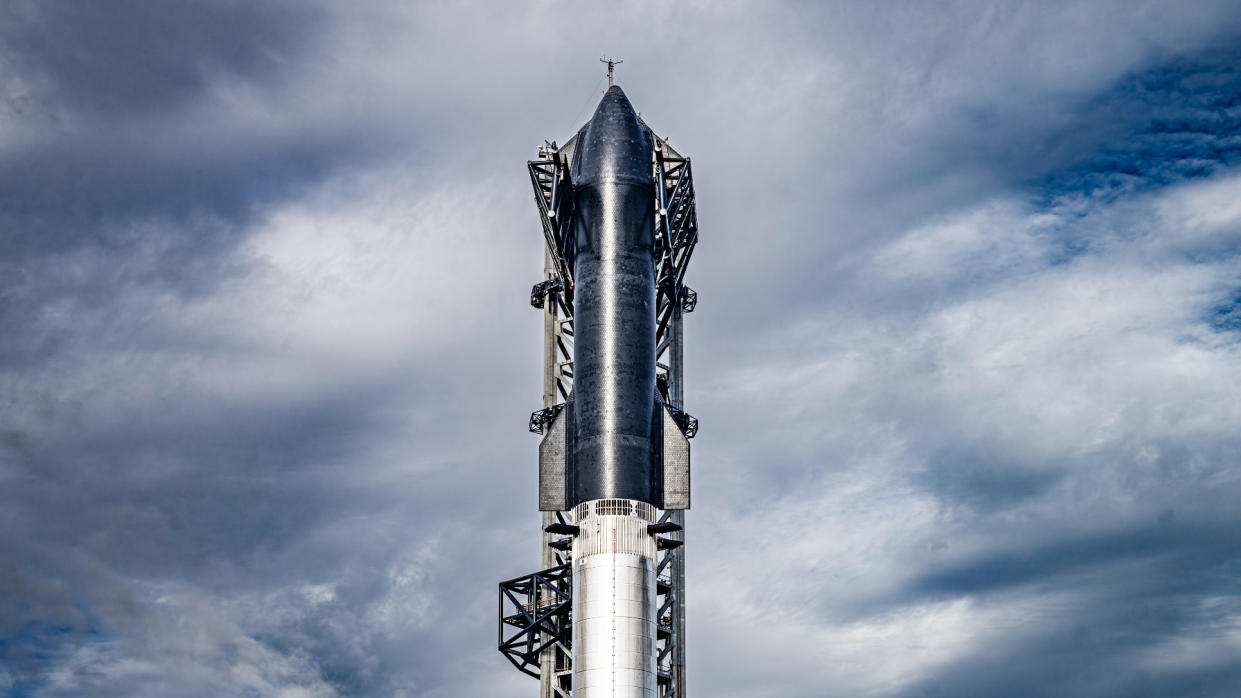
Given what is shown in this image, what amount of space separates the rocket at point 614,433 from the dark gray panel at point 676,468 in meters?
0.05

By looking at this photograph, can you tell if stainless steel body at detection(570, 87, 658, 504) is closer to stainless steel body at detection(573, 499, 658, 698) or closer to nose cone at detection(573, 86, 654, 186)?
nose cone at detection(573, 86, 654, 186)

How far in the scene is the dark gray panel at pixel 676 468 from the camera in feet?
217

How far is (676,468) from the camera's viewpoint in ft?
218

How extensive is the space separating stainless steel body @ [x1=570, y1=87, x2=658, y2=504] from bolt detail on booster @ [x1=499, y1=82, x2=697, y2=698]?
67mm

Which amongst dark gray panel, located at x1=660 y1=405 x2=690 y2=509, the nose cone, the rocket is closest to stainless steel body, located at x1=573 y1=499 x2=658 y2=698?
the rocket

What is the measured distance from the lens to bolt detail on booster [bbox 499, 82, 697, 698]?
202 feet

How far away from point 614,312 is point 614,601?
13.8 m

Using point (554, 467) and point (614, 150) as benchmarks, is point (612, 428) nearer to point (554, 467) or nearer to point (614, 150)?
point (554, 467)

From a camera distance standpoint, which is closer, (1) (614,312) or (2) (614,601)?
(2) (614,601)

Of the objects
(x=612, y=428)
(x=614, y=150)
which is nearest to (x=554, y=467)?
(x=612, y=428)

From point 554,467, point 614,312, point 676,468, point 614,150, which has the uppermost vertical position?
point 614,150

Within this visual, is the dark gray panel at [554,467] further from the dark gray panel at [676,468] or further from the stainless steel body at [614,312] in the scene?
the dark gray panel at [676,468]

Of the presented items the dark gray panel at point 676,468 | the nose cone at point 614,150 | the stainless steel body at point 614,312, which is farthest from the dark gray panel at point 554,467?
the nose cone at point 614,150

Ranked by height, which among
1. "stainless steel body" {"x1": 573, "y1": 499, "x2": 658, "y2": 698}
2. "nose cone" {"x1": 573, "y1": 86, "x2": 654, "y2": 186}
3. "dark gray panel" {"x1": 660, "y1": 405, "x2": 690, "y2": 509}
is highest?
"nose cone" {"x1": 573, "y1": 86, "x2": 654, "y2": 186}
